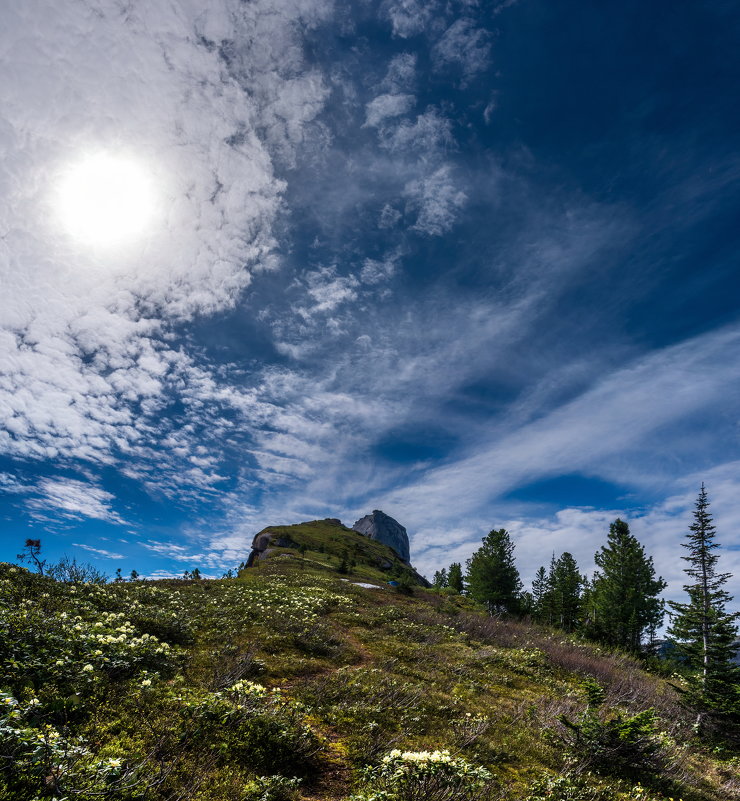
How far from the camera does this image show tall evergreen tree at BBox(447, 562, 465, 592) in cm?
6722

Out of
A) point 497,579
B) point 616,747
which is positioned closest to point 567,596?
point 497,579

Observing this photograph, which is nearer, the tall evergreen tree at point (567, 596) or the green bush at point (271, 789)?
the green bush at point (271, 789)

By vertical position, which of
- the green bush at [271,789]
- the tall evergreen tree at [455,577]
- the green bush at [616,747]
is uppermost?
the tall evergreen tree at [455,577]

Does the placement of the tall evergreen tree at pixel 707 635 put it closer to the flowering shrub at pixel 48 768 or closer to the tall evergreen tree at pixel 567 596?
the flowering shrub at pixel 48 768

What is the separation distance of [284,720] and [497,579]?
4065cm

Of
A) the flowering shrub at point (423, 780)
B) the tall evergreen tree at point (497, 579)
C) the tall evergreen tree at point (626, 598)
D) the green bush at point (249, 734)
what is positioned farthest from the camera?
the tall evergreen tree at point (497, 579)

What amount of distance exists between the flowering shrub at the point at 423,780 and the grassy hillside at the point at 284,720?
2cm

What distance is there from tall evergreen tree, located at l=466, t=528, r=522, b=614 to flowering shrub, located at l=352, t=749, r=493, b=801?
4087 centimetres

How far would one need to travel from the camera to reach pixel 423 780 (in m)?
4.36

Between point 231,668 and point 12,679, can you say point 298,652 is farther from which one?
point 12,679

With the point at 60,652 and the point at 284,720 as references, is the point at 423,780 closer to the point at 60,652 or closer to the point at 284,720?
the point at 284,720

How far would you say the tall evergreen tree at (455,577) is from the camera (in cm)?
6722

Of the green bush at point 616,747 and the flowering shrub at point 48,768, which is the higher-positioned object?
the flowering shrub at point 48,768

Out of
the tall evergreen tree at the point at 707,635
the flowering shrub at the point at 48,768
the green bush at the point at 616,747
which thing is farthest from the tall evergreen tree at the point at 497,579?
the flowering shrub at the point at 48,768
